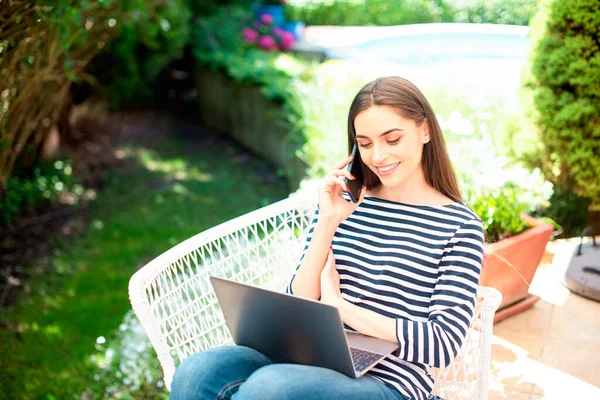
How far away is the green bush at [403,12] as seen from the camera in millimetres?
7297

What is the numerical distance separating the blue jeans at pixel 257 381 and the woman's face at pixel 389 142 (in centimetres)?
56

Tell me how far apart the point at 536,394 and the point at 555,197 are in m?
1.87

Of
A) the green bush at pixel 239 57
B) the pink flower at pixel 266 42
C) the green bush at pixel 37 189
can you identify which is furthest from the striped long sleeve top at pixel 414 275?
the pink flower at pixel 266 42

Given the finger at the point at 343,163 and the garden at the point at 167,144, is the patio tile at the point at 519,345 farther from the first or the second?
the finger at the point at 343,163

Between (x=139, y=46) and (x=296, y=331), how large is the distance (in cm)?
563

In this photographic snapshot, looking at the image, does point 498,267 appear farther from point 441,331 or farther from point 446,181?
point 441,331

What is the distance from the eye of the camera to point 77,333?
12.0 ft

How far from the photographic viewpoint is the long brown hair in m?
1.82

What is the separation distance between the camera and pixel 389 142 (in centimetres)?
184

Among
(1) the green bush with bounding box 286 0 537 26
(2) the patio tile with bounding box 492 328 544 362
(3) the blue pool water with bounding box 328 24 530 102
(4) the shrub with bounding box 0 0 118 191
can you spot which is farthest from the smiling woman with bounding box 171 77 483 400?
(1) the green bush with bounding box 286 0 537 26

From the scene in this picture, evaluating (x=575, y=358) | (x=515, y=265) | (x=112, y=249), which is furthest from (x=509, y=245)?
(x=112, y=249)

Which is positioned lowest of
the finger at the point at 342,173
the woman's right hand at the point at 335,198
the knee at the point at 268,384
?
the knee at the point at 268,384

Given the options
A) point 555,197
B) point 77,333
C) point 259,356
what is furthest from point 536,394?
point 77,333

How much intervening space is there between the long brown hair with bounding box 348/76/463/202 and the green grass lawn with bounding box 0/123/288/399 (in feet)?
5.93
